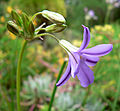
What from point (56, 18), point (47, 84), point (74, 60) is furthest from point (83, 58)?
point (47, 84)

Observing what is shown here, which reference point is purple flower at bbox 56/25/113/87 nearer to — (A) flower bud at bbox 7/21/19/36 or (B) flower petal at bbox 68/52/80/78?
(B) flower petal at bbox 68/52/80/78

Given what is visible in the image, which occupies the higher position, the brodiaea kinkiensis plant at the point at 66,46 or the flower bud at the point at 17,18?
the flower bud at the point at 17,18

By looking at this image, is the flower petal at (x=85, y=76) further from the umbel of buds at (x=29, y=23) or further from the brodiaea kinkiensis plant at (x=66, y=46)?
the umbel of buds at (x=29, y=23)

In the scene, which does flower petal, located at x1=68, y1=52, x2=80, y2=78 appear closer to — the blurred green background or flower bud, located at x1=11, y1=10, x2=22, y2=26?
flower bud, located at x1=11, y1=10, x2=22, y2=26

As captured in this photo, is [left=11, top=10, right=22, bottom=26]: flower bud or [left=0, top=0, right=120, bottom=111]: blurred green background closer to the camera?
[left=11, top=10, right=22, bottom=26]: flower bud

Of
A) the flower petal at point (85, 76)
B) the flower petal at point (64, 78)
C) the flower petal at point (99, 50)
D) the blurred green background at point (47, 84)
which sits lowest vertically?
the blurred green background at point (47, 84)

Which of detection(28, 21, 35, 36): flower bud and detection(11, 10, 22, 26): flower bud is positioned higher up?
detection(11, 10, 22, 26): flower bud

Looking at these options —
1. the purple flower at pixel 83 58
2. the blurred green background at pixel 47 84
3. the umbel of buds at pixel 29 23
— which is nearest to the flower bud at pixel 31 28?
the umbel of buds at pixel 29 23

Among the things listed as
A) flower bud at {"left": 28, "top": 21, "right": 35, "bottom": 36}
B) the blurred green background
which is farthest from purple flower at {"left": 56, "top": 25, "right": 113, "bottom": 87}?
the blurred green background

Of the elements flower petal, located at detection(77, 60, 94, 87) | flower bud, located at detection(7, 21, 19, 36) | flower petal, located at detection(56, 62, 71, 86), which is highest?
→ flower bud, located at detection(7, 21, 19, 36)

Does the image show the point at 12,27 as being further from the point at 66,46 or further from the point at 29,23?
the point at 66,46
